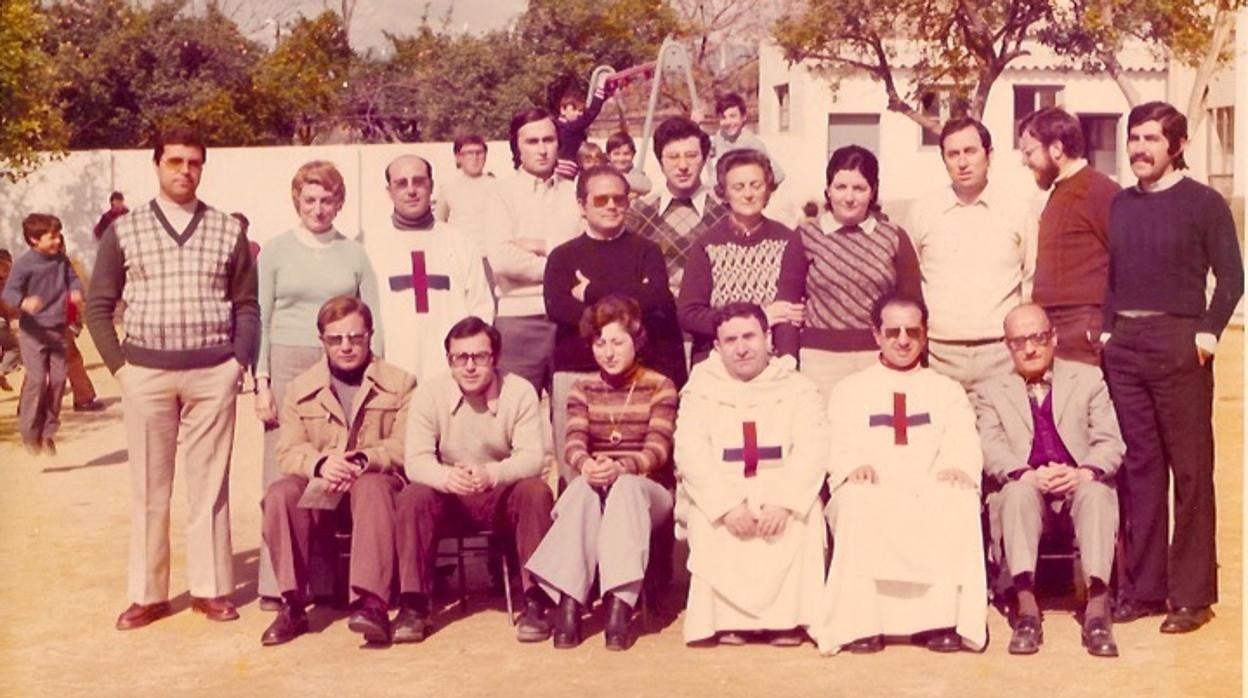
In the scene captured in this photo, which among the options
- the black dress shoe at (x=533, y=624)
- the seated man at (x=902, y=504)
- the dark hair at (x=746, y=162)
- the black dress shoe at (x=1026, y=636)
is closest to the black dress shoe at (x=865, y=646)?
the seated man at (x=902, y=504)

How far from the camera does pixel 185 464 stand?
21.9 ft

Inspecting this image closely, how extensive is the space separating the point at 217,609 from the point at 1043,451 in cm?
293

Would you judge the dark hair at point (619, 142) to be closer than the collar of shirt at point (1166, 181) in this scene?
No

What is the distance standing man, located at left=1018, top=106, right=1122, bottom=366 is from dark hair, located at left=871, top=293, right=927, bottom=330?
510 millimetres

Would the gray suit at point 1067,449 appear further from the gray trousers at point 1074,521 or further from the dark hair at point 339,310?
the dark hair at point 339,310

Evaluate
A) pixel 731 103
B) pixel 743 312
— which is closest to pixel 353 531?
pixel 743 312

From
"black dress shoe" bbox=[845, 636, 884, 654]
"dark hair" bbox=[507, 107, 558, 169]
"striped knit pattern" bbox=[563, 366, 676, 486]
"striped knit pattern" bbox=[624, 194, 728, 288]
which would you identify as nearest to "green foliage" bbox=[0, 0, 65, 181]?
"dark hair" bbox=[507, 107, 558, 169]

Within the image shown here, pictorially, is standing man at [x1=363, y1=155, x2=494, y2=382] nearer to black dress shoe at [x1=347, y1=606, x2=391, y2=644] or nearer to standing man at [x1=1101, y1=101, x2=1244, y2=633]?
black dress shoe at [x1=347, y1=606, x2=391, y2=644]

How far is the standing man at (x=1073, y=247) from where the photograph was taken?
664 cm

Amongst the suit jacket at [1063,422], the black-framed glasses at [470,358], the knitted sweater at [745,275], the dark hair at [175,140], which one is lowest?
the suit jacket at [1063,422]

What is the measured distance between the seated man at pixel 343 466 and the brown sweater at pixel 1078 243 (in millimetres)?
2299

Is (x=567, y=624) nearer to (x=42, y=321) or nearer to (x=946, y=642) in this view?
(x=946, y=642)

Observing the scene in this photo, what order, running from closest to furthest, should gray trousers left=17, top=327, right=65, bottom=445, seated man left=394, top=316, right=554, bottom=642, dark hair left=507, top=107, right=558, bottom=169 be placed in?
seated man left=394, top=316, right=554, bottom=642 < dark hair left=507, top=107, right=558, bottom=169 < gray trousers left=17, top=327, right=65, bottom=445

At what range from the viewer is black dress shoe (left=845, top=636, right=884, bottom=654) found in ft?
20.3
